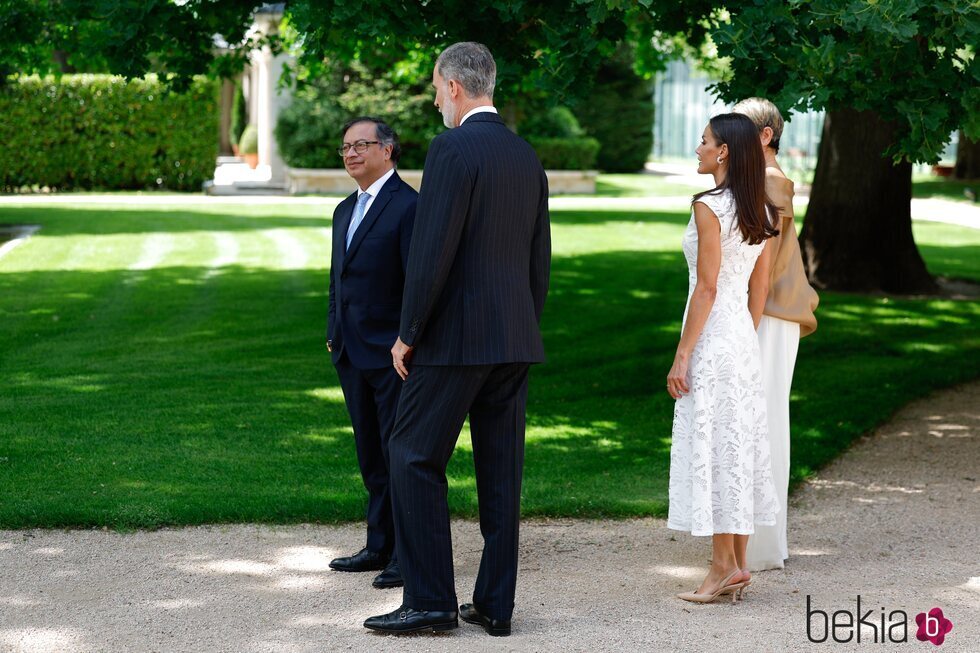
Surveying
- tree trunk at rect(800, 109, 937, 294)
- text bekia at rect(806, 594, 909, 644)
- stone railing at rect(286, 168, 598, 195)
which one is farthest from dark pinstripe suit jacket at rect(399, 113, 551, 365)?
stone railing at rect(286, 168, 598, 195)

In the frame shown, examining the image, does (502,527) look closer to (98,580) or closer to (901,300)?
(98,580)

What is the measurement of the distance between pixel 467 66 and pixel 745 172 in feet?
3.80

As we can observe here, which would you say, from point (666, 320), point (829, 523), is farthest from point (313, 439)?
point (666, 320)

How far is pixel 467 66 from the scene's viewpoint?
416cm

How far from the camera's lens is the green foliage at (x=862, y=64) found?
20.3 feet

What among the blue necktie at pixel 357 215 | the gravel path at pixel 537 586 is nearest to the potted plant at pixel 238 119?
the gravel path at pixel 537 586

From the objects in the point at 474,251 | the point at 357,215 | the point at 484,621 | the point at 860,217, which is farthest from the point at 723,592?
the point at 860,217

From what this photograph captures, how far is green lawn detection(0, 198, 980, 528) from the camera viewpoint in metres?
6.32

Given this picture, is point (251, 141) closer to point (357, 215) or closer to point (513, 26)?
point (513, 26)

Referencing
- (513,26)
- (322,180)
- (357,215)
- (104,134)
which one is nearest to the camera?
(357,215)

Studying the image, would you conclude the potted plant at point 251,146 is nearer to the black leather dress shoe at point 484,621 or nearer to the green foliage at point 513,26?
the green foliage at point 513,26

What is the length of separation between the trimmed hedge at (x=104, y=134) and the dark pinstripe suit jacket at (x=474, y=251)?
72.9ft

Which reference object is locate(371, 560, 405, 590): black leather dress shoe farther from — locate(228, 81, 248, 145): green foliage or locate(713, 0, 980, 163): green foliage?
locate(228, 81, 248, 145): green foliage

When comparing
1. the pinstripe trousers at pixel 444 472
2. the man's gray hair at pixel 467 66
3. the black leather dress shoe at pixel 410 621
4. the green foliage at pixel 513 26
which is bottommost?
the black leather dress shoe at pixel 410 621
